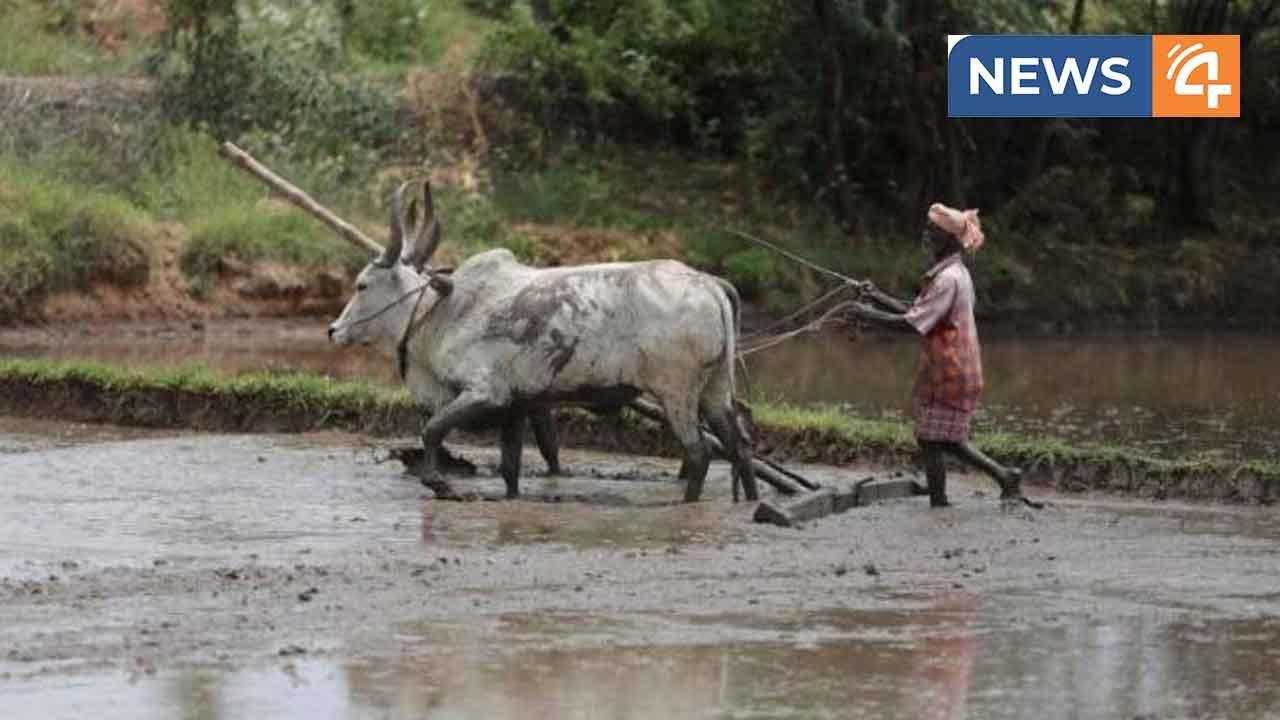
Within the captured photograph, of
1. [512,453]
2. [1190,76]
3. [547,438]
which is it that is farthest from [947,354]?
[1190,76]

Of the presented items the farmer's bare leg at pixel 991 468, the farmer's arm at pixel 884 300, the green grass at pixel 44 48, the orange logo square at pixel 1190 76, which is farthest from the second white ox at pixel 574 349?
the orange logo square at pixel 1190 76

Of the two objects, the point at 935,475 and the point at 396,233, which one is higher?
the point at 396,233

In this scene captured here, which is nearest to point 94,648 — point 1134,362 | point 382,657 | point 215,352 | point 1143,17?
point 382,657

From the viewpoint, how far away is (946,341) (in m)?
14.1

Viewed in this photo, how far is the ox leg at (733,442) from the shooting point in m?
14.3

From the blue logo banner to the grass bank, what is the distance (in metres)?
9.84

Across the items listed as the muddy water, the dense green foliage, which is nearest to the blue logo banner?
the dense green foliage

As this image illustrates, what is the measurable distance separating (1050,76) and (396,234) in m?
15.6

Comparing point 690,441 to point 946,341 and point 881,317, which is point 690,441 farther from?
point 946,341

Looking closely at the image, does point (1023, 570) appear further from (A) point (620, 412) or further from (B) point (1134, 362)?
(B) point (1134, 362)

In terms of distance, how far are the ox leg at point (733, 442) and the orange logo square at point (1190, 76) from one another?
15.7 meters

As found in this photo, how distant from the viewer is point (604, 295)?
14.3 m

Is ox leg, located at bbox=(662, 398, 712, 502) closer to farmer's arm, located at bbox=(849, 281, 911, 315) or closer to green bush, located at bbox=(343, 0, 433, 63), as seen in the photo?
farmer's arm, located at bbox=(849, 281, 911, 315)

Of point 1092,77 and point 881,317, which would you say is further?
point 1092,77
